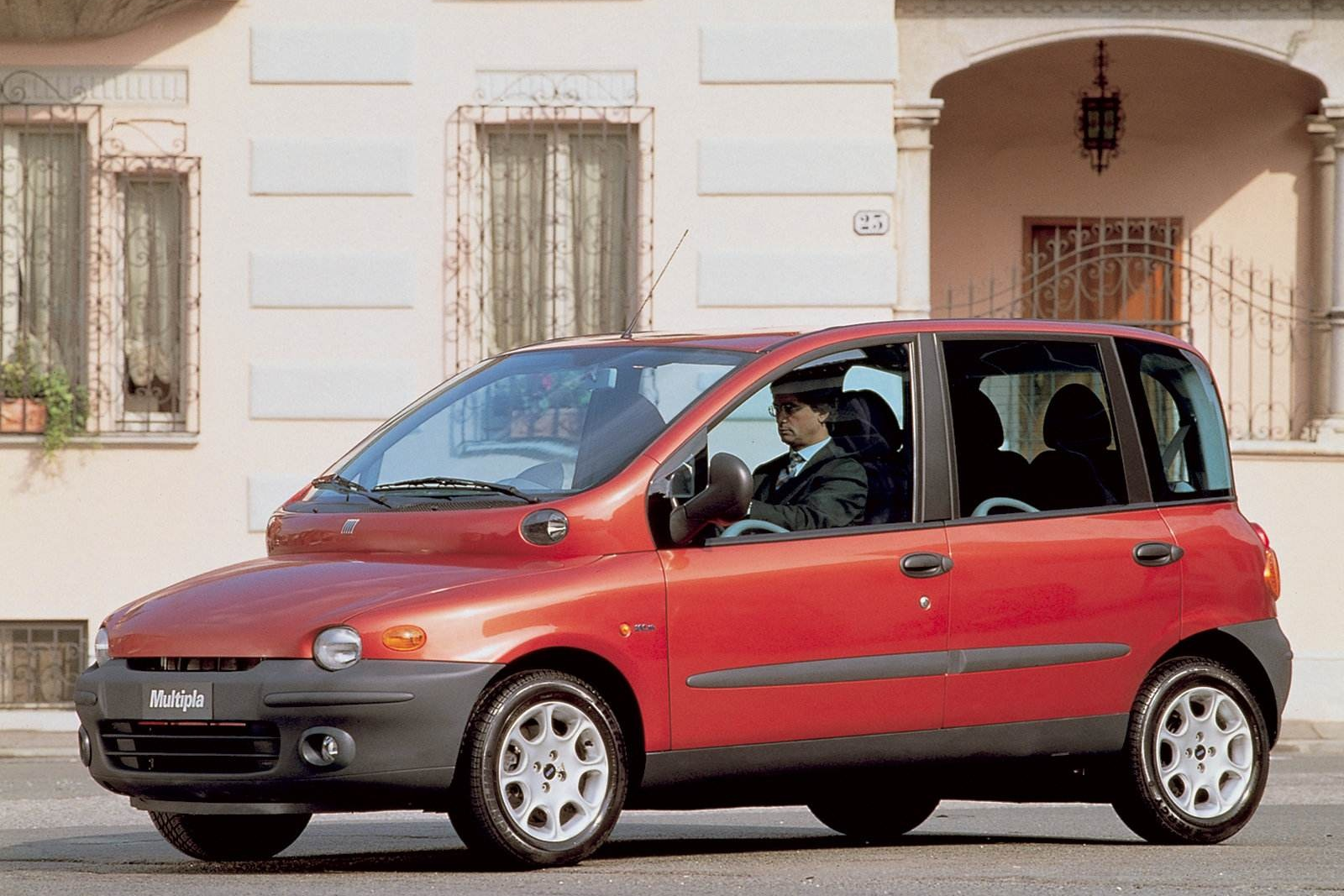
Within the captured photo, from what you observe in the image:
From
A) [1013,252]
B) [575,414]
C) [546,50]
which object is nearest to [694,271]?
[546,50]

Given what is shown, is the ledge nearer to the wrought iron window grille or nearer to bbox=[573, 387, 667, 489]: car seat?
the wrought iron window grille

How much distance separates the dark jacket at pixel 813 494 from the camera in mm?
7977

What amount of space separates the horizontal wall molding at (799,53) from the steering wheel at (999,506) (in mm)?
9105

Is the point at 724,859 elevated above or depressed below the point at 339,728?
below

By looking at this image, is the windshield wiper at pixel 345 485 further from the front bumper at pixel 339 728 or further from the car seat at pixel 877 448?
the car seat at pixel 877 448

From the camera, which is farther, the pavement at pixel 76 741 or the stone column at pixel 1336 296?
the stone column at pixel 1336 296

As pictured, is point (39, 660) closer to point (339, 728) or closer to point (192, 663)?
point (192, 663)

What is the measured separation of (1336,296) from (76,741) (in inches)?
374

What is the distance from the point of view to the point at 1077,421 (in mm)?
8719

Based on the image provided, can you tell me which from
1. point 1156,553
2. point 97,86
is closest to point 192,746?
point 1156,553

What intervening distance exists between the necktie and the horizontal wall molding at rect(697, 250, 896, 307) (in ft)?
29.6

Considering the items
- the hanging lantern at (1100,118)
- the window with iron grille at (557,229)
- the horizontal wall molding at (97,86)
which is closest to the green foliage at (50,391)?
the horizontal wall molding at (97,86)

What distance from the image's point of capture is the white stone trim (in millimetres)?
17109

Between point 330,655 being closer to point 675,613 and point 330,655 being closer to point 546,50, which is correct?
point 675,613
